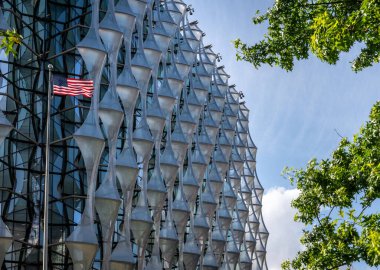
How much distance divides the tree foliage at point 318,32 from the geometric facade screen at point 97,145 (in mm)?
25563

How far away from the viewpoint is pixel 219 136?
79.2 meters

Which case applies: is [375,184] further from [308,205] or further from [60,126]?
[60,126]

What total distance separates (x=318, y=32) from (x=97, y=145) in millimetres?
31130

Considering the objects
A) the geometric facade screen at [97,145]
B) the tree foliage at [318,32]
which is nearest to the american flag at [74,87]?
the geometric facade screen at [97,145]

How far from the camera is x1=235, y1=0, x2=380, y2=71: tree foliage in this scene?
48.7ft

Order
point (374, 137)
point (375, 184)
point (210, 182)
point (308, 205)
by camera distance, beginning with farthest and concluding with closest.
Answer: point (210, 182) < point (308, 205) < point (374, 137) < point (375, 184)

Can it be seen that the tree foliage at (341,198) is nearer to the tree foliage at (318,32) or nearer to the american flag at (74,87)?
the tree foliage at (318,32)

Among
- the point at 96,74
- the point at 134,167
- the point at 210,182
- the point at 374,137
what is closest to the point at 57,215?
the point at 134,167

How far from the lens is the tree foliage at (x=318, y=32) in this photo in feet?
48.7

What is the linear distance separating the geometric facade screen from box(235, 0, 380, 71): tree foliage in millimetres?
25563

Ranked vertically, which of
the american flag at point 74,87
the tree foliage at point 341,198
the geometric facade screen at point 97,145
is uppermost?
the geometric facade screen at point 97,145

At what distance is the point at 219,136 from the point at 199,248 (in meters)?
17.2

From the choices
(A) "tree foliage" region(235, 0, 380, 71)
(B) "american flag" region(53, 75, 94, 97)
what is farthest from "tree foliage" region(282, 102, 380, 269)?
(B) "american flag" region(53, 75, 94, 97)

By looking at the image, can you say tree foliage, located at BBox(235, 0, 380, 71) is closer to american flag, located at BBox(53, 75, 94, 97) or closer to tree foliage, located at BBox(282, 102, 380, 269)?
tree foliage, located at BBox(282, 102, 380, 269)
